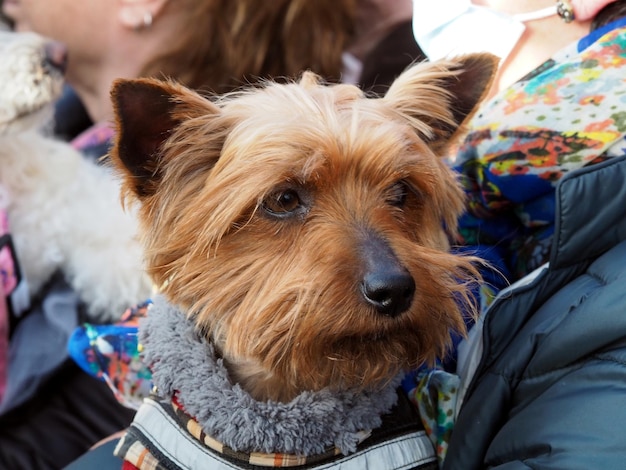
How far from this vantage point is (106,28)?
309 centimetres

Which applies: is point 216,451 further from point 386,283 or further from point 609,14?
point 609,14

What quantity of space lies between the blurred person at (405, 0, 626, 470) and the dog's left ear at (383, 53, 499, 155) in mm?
58

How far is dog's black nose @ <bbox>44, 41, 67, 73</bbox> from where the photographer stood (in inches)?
106

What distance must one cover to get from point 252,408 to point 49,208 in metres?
1.59

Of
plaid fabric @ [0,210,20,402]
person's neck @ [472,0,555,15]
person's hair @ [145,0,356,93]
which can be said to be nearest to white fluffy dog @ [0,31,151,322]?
plaid fabric @ [0,210,20,402]

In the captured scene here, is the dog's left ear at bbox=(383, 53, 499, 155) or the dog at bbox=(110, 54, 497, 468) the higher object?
the dog's left ear at bbox=(383, 53, 499, 155)

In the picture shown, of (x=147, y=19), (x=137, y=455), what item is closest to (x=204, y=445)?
(x=137, y=455)

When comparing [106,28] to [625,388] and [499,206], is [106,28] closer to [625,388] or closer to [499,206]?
[499,206]

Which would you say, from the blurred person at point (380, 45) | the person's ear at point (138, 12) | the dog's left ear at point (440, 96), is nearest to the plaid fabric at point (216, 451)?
the dog's left ear at point (440, 96)

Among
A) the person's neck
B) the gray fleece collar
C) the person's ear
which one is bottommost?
the gray fleece collar

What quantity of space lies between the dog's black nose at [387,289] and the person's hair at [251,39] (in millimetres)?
1916

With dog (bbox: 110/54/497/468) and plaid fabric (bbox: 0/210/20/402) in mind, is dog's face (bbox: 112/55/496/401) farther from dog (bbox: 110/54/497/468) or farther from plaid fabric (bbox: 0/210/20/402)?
plaid fabric (bbox: 0/210/20/402)

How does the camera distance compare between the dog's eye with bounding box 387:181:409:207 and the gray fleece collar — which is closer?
the gray fleece collar

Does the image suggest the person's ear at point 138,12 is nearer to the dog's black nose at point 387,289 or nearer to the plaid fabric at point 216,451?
the plaid fabric at point 216,451
